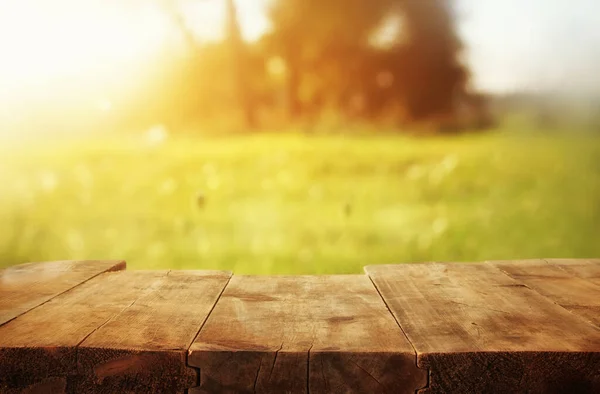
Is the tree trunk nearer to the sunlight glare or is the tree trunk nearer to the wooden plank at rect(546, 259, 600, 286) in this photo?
the sunlight glare

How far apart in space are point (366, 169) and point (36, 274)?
1.86 metres

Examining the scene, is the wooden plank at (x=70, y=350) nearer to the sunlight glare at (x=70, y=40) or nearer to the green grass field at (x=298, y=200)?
the green grass field at (x=298, y=200)

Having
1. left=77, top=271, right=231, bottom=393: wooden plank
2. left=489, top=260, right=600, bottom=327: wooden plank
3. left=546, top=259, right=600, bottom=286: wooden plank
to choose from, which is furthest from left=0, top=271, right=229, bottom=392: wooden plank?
left=546, top=259, right=600, bottom=286: wooden plank

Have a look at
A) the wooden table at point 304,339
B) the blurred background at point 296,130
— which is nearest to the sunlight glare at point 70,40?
the blurred background at point 296,130

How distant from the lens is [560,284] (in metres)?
1.45

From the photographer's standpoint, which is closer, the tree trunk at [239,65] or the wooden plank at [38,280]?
the wooden plank at [38,280]

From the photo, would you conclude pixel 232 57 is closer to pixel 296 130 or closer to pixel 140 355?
pixel 296 130

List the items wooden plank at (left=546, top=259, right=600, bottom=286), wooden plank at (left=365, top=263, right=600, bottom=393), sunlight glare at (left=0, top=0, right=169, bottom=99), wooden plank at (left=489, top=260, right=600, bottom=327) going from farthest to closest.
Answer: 1. sunlight glare at (left=0, top=0, right=169, bottom=99)
2. wooden plank at (left=546, top=259, right=600, bottom=286)
3. wooden plank at (left=489, top=260, right=600, bottom=327)
4. wooden plank at (left=365, top=263, right=600, bottom=393)

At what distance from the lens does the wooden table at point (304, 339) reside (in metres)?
0.98

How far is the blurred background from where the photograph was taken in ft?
9.98

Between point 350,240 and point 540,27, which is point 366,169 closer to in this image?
point 350,240

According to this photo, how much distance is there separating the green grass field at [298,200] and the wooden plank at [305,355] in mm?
1848

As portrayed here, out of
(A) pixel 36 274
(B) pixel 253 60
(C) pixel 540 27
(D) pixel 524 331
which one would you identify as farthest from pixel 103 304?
(C) pixel 540 27

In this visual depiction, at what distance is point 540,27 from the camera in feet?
10.0
